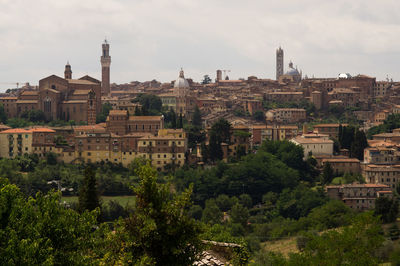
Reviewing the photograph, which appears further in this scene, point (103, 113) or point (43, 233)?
point (103, 113)

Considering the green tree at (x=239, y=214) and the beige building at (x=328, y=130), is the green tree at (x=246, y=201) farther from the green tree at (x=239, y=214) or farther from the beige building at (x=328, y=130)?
the beige building at (x=328, y=130)

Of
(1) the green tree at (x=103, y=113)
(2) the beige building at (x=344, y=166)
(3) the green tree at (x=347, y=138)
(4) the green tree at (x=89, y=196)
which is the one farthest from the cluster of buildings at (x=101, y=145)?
(4) the green tree at (x=89, y=196)

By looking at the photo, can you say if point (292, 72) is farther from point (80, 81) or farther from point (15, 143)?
point (15, 143)

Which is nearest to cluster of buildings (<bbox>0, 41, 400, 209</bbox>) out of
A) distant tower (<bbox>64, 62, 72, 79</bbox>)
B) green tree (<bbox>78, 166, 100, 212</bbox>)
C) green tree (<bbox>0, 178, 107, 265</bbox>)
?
distant tower (<bbox>64, 62, 72, 79</bbox>)

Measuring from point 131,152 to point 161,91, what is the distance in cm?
3119

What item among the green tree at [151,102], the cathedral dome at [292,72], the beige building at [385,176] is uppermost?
the cathedral dome at [292,72]

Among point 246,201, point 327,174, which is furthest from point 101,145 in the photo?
point 327,174

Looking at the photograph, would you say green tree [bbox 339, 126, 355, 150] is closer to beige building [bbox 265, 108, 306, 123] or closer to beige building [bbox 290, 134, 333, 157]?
beige building [bbox 290, 134, 333, 157]

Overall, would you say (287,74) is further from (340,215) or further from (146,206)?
(146,206)

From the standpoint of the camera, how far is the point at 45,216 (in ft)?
46.2

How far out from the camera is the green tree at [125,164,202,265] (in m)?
11.9

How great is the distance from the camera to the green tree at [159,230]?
1192cm

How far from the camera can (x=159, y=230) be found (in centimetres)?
1193

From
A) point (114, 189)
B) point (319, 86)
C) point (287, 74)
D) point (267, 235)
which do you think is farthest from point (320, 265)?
point (287, 74)
